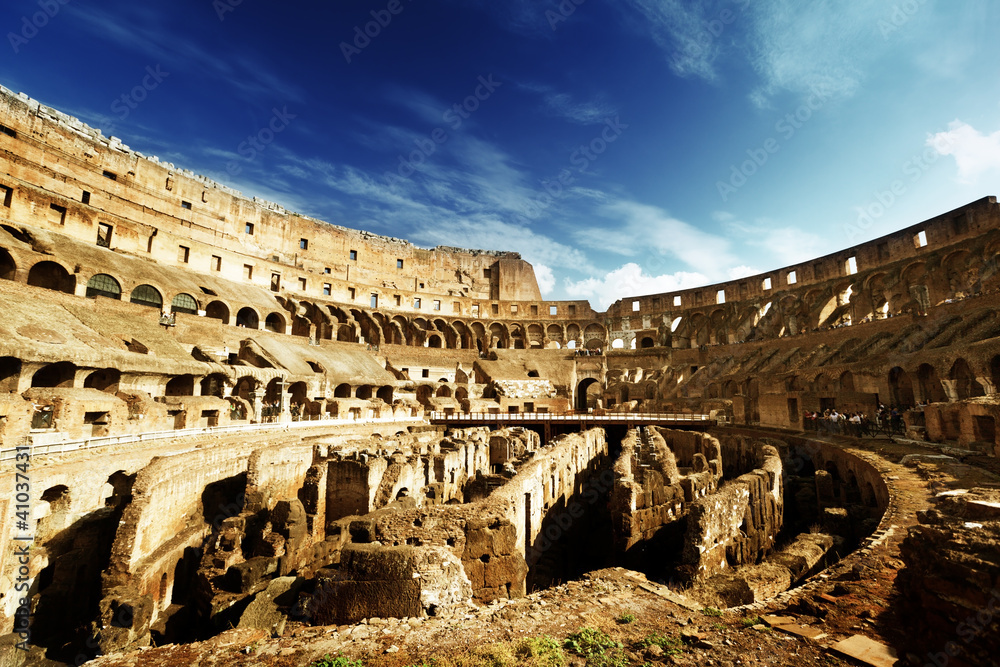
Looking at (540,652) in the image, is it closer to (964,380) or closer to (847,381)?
(964,380)

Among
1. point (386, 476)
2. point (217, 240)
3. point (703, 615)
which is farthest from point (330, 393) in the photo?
point (703, 615)

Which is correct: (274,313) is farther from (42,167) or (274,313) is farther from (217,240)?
(42,167)

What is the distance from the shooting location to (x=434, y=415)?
3281 cm

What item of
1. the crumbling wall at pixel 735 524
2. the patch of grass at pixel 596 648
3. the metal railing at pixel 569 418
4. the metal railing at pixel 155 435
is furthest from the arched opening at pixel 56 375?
the crumbling wall at pixel 735 524

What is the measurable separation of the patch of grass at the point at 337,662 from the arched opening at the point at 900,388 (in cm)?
2684

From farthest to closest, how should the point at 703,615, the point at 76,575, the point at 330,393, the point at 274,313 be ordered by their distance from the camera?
the point at 274,313 → the point at 330,393 → the point at 76,575 → the point at 703,615

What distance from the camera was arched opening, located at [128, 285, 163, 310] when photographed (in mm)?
30000

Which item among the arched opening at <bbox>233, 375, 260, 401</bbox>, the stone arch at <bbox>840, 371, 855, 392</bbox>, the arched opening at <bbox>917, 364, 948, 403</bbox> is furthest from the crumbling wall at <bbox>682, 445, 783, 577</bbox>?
the arched opening at <bbox>233, 375, 260, 401</bbox>

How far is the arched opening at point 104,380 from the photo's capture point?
17.6 meters

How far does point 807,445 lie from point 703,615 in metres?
16.4

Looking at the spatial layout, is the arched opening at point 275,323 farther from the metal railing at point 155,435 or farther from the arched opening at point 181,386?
the metal railing at point 155,435

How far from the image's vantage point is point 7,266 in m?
24.7

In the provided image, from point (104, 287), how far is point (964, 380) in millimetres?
45136

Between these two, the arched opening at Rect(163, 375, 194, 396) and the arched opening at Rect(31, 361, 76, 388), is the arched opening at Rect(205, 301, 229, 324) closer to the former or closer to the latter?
the arched opening at Rect(163, 375, 194, 396)
